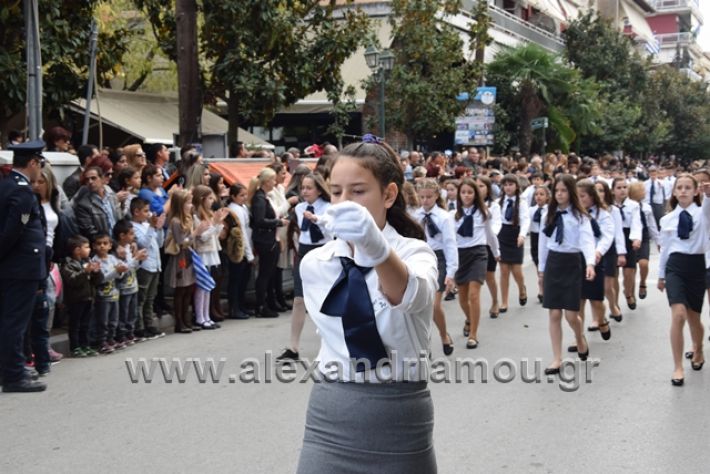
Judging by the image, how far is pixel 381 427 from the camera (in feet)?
10.4

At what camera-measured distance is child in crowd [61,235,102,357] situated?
345 inches

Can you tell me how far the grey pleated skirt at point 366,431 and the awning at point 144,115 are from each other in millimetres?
17306

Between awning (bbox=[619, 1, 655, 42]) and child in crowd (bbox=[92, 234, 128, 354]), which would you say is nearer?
child in crowd (bbox=[92, 234, 128, 354])

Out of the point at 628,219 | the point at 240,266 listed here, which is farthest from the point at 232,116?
the point at 628,219

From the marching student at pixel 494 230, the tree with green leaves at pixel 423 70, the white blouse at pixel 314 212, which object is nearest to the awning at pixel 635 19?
the tree with green leaves at pixel 423 70

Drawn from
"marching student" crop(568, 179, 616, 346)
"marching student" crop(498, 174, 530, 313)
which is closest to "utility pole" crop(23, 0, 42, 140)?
"marching student" crop(568, 179, 616, 346)

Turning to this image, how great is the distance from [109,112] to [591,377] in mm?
15669

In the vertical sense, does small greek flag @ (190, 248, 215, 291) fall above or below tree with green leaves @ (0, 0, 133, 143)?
below

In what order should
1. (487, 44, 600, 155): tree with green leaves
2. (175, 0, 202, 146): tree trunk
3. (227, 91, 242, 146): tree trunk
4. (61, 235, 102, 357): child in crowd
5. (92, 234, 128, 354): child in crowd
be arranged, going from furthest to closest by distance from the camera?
1. (487, 44, 600, 155): tree with green leaves
2. (227, 91, 242, 146): tree trunk
3. (175, 0, 202, 146): tree trunk
4. (92, 234, 128, 354): child in crowd
5. (61, 235, 102, 357): child in crowd

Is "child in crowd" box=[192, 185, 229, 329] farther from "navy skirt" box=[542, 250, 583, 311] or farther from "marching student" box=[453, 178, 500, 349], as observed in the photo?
"navy skirt" box=[542, 250, 583, 311]

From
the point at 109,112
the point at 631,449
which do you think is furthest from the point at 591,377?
the point at 109,112

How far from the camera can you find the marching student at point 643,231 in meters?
13.1

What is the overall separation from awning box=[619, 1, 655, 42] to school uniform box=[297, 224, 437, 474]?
218ft

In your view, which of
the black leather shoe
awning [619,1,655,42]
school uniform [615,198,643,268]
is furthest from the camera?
awning [619,1,655,42]
